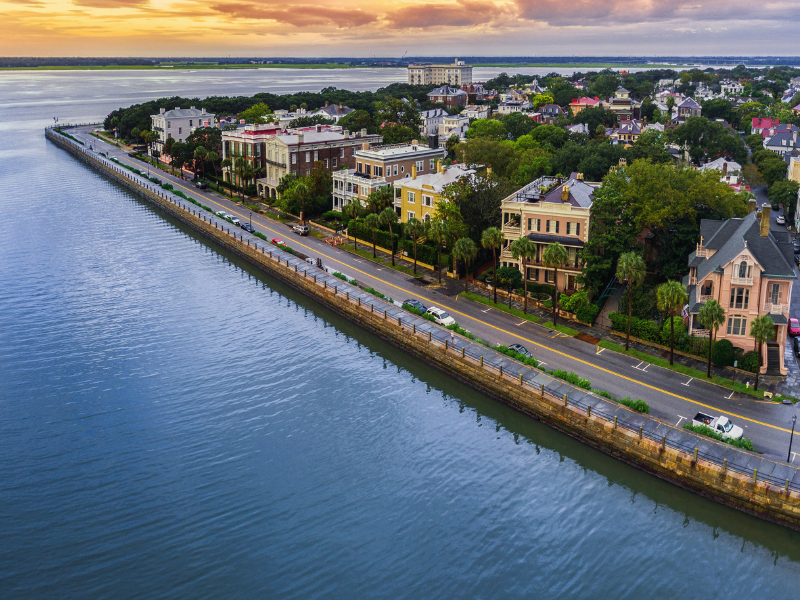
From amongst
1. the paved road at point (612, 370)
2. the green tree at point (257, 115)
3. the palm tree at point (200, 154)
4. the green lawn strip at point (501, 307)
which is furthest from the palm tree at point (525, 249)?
the green tree at point (257, 115)

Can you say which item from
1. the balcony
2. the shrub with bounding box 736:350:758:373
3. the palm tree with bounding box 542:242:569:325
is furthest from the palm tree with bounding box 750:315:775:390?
the palm tree with bounding box 542:242:569:325

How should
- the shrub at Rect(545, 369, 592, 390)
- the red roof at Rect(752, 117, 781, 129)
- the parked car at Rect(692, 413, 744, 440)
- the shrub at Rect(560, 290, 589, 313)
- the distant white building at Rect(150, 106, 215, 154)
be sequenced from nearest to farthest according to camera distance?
the parked car at Rect(692, 413, 744, 440)
the shrub at Rect(545, 369, 592, 390)
the shrub at Rect(560, 290, 589, 313)
the distant white building at Rect(150, 106, 215, 154)
the red roof at Rect(752, 117, 781, 129)

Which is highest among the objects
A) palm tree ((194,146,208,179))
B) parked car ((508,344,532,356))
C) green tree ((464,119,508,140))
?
green tree ((464,119,508,140))

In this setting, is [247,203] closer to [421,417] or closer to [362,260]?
[362,260]

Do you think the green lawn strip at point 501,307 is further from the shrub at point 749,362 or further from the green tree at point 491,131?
the green tree at point 491,131

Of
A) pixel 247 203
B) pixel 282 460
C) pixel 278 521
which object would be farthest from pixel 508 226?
pixel 247 203

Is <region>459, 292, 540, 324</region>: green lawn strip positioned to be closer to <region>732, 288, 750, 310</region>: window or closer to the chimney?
<region>732, 288, 750, 310</region>: window
